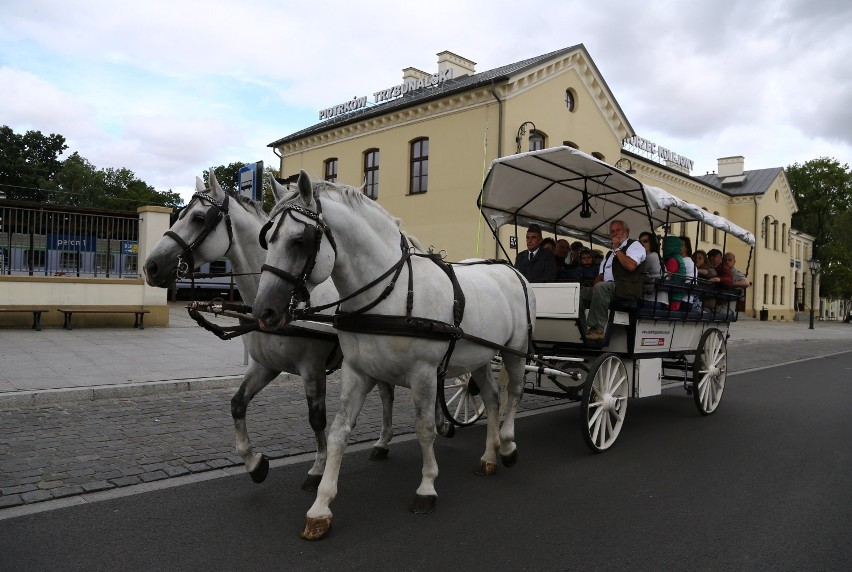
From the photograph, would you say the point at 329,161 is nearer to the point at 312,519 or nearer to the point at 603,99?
the point at 603,99

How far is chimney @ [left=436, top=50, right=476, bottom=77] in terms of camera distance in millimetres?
26555

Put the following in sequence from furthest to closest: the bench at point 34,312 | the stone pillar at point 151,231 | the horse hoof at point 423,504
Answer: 1. the stone pillar at point 151,231
2. the bench at point 34,312
3. the horse hoof at point 423,504

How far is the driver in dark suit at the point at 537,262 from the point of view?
699 cm

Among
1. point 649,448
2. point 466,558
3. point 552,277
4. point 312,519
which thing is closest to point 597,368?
point 649,448

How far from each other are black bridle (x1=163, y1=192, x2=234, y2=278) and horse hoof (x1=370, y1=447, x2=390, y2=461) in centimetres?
220

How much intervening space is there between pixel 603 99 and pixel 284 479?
2344 cm

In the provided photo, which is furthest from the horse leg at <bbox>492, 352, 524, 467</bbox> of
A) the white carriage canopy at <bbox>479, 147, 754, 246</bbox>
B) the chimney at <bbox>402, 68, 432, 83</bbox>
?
the chimney at <bbox>402, 68, 432, 83</bbox>

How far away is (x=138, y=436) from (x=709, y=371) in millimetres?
6678

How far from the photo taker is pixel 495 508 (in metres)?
4.29

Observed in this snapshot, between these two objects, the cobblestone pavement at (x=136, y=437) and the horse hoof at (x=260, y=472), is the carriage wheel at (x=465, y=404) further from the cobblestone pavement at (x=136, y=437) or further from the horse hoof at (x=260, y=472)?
the horse hoof at (x=260, y=472)

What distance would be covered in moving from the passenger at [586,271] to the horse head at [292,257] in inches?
165

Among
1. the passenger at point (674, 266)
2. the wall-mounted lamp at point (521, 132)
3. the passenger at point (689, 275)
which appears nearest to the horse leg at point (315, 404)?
the passenger at point (674, 266)

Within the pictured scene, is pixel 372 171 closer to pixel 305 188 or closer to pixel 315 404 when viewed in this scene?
pixel 315 404

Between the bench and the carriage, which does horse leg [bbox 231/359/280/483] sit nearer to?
the carriage
